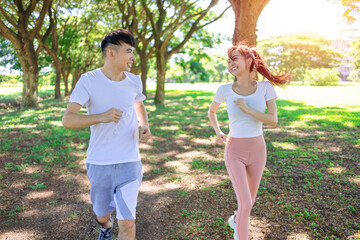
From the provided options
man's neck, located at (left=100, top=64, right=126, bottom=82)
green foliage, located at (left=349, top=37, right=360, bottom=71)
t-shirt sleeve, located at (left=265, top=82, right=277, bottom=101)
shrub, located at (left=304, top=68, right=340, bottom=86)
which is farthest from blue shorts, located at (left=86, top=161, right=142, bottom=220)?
green foliage, located at (left=349, top=37, right=360, bottom=71)

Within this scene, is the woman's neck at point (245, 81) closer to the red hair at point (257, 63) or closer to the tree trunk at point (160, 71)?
the red hair at point (257, 63)

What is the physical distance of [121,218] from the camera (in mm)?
2389

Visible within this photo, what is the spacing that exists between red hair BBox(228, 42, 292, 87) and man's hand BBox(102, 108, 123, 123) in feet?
4.64

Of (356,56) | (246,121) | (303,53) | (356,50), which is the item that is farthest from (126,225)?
(303,53)

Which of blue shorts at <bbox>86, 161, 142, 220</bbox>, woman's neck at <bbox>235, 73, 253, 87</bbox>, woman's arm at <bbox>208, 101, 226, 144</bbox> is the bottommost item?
blue shorts at <bbox>86, 161, 142, 220</bbox>

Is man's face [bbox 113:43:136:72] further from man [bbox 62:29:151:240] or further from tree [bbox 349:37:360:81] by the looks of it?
tree [bbox 349:37:360:81]

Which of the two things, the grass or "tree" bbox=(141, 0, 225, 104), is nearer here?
the grass

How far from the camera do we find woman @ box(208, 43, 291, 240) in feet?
→ 9.23

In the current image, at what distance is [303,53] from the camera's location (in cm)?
5569

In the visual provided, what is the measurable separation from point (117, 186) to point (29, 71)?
562 inches

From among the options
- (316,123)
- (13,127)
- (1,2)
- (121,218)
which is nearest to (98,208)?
(121,218)

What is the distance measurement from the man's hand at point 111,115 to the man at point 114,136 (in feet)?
0.14

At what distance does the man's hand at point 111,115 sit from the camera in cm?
232

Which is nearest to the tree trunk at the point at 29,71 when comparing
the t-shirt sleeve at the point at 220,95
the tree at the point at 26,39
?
the tree at the point at 26,39
